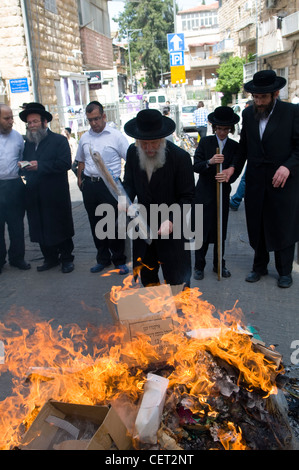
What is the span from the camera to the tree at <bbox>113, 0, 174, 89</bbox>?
2392 inches

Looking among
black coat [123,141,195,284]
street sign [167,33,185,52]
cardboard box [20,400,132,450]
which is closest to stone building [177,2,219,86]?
street sign [167,33,185,52]

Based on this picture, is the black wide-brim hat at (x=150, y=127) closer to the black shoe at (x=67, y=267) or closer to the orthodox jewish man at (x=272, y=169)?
the orthodox jewish man at (x=272, y=169)

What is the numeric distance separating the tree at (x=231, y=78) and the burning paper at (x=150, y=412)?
1491 inches

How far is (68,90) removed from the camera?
15.7 metres

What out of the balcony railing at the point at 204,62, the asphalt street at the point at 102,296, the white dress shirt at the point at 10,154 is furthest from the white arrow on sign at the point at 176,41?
the balcony railing at the point at 204,62

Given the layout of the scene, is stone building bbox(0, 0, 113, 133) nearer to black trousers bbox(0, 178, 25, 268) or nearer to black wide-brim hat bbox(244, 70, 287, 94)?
black trousers bbox(0, 178, 25, 268)

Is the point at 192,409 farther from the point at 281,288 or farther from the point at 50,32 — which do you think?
the point at 50,32

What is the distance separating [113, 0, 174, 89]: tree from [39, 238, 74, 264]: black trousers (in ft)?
202

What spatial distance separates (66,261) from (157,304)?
3.14m

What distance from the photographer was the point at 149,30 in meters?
61.7

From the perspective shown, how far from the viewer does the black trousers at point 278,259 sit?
4633 mm

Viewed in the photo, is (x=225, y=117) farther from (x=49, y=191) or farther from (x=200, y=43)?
(x=200, y=43)

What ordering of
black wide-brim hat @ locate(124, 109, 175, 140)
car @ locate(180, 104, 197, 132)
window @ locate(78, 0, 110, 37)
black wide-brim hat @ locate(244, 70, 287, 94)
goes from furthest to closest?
car @ locate(180, 104, 197, 132)
window @ locate(78, 0, 110, 37)
black wide-brim hat @ locate(244, 70, 287, 94)
black wide-brim hat @ locate(124, 109, 175, 140)

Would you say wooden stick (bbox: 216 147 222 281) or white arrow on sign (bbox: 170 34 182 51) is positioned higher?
white arrow on sign (bbox: 170 34 182 51)
